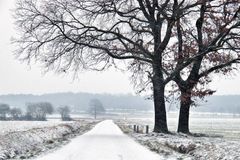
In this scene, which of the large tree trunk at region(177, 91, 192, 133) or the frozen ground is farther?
the large tree trunk at region(177, 91, 192, 133)

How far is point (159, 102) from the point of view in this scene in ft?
112

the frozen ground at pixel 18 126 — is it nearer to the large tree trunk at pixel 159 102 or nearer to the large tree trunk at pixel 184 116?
the large tree trunk at pixel 159 102

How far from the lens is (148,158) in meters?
17.9

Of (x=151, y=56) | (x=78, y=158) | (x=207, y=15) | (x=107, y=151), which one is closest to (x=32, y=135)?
(x=107, y=151)

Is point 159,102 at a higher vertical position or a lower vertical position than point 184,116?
higher

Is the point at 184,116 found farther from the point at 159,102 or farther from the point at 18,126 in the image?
the point at 18,126

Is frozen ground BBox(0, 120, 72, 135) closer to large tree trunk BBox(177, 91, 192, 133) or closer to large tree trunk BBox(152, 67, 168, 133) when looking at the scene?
large tree trunk BBox(152, 67, 168, 133)

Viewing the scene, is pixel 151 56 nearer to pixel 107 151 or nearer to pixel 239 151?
pixel 107 151

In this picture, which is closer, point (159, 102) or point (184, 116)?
point (159, 102)

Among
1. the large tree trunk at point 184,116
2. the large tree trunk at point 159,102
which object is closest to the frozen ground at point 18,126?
the large tree trunk at point 159,102

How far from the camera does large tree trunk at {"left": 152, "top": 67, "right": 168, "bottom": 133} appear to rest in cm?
3378

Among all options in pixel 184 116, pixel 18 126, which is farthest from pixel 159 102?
pixel 18 126

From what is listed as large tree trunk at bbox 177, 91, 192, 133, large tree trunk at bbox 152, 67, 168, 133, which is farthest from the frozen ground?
large tree trunk at bbox 177, 91, 192, 133

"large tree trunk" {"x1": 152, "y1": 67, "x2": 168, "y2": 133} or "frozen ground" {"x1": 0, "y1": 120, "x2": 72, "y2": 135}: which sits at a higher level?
"large tree trunk" {"x1": 152, "y1": 67, "x2": 168, "y2": 133}
